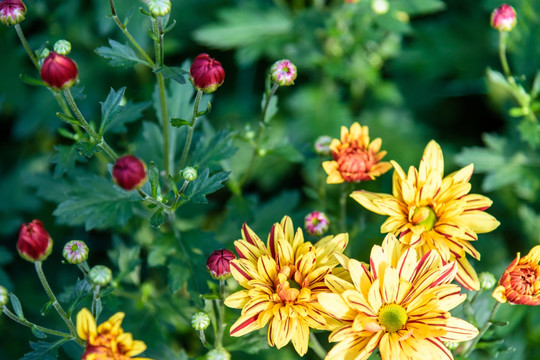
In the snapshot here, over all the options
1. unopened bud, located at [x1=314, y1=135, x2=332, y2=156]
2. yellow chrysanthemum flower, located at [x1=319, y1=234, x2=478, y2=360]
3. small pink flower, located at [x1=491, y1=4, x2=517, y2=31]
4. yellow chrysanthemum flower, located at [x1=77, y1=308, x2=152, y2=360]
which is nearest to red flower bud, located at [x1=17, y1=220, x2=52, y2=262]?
yellow chrysanthemum flower, located at [x1=77, y1=308, x2=152, y2=360]

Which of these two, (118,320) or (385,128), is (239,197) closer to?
(118,320)

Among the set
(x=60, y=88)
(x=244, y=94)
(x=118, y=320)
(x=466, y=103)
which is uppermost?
(x=60, y=88)

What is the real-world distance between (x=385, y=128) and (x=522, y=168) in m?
0.95

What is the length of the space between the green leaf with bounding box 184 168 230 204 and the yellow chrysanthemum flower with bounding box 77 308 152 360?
1.75 ft

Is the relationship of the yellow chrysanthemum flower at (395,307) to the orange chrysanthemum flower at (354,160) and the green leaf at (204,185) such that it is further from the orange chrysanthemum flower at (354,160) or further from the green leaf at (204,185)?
the green leaf at (204,185)

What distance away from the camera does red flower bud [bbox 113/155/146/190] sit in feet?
5.05

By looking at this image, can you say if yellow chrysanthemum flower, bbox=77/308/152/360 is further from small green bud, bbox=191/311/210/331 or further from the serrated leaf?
the serrated leaf

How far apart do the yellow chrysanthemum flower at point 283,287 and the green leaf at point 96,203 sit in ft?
2.21

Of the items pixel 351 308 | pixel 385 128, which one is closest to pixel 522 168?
pixel 385 128

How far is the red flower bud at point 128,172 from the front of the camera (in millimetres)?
1539

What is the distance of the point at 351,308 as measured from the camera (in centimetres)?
163

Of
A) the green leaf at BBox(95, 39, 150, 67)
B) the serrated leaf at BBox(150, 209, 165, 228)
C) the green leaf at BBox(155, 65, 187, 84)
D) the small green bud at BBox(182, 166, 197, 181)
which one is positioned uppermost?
the green leaf at BBox(95, 39, 150, 67)

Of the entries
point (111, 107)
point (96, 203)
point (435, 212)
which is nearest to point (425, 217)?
point (435, 212)

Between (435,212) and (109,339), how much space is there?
1155mm
